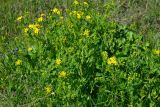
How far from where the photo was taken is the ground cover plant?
3021 mm

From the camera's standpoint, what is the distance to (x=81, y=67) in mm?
3107

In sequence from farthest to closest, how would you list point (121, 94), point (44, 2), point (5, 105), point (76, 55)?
point (44, 2) < point (5, 105) < point (76, 55) < point (121, 94)

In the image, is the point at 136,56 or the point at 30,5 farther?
the point at 30,5

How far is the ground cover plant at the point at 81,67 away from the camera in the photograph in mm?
3021

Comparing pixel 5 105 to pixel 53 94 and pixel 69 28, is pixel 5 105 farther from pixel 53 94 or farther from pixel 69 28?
pixel 69 28

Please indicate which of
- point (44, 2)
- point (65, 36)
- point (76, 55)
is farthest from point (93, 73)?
point (44, 2)

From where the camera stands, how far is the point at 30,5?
17.1ft

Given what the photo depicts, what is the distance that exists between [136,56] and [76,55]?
1.48 feet

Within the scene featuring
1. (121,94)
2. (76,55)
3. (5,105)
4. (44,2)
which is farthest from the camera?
(44,2)

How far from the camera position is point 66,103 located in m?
3.01

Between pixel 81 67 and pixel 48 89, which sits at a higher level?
pixel 81 67

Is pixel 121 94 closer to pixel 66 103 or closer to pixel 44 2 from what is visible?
pixel 66 103

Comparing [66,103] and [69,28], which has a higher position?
[69,28]

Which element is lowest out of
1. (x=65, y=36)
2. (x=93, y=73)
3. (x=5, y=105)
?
(x=5, y=105)
